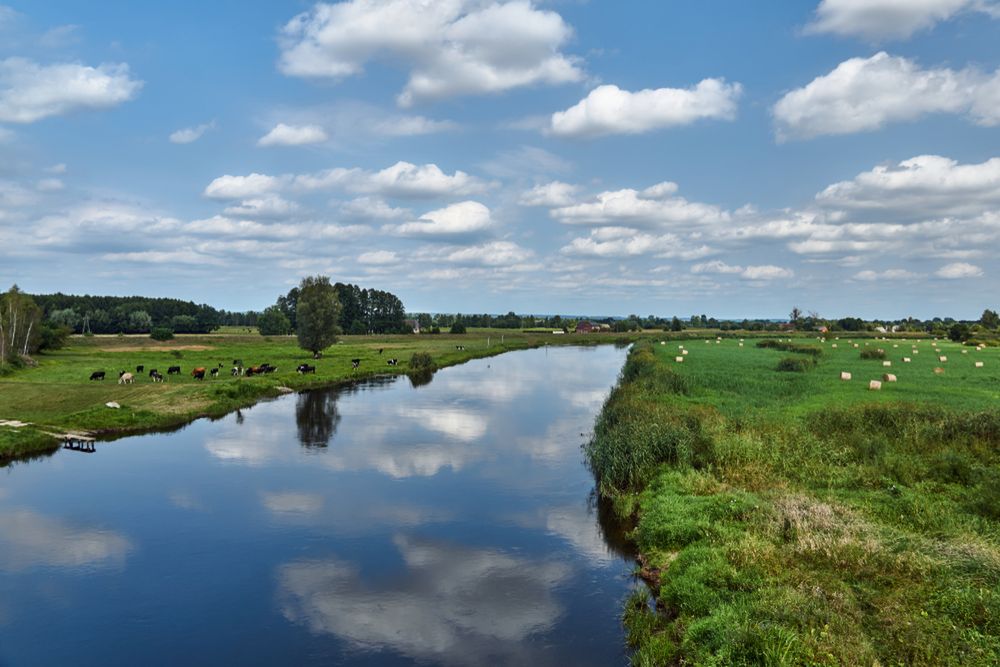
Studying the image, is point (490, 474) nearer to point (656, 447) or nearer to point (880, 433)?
point (656, 447)

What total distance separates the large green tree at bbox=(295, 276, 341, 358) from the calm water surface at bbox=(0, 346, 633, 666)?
4036 centimetres

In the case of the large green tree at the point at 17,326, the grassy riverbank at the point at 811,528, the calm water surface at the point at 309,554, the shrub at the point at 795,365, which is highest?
the large green tree at the point at 17,326

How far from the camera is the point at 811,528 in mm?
16484

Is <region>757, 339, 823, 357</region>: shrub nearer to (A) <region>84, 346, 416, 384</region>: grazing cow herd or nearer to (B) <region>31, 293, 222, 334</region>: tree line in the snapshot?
(A) <region>84, 346, 416, 384</region>: grazing cow herd

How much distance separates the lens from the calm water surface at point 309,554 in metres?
14.5

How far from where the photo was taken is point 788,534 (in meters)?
16.6

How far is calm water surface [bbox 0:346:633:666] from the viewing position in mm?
14477

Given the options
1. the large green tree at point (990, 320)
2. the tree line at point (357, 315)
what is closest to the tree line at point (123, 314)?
the tree line at point (357, 315)

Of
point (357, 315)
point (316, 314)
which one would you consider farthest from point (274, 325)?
point (316, 314)

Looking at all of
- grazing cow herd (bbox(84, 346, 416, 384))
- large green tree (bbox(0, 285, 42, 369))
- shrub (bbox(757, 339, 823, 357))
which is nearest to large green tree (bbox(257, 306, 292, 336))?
large green tree (bbox(0, 285, 42, 369))

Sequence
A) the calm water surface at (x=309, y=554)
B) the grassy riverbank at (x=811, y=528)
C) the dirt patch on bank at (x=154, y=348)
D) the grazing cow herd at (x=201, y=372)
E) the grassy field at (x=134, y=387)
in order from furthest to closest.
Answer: the dirt patch on bank at (x=154, y=348) < the grazing cow herd at (x=201, y=372) < the grassy field at (x=134, y=387) < the calm water surface at (x=309, y=554) < the grassy riverbank at (x=811, y=528)

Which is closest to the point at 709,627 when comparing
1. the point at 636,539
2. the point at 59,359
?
the point at 636,539

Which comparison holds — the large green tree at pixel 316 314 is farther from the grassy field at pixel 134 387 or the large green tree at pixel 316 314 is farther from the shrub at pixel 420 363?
the shrub at pixel 420 363

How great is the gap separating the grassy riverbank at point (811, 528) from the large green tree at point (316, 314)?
52.7 metres
